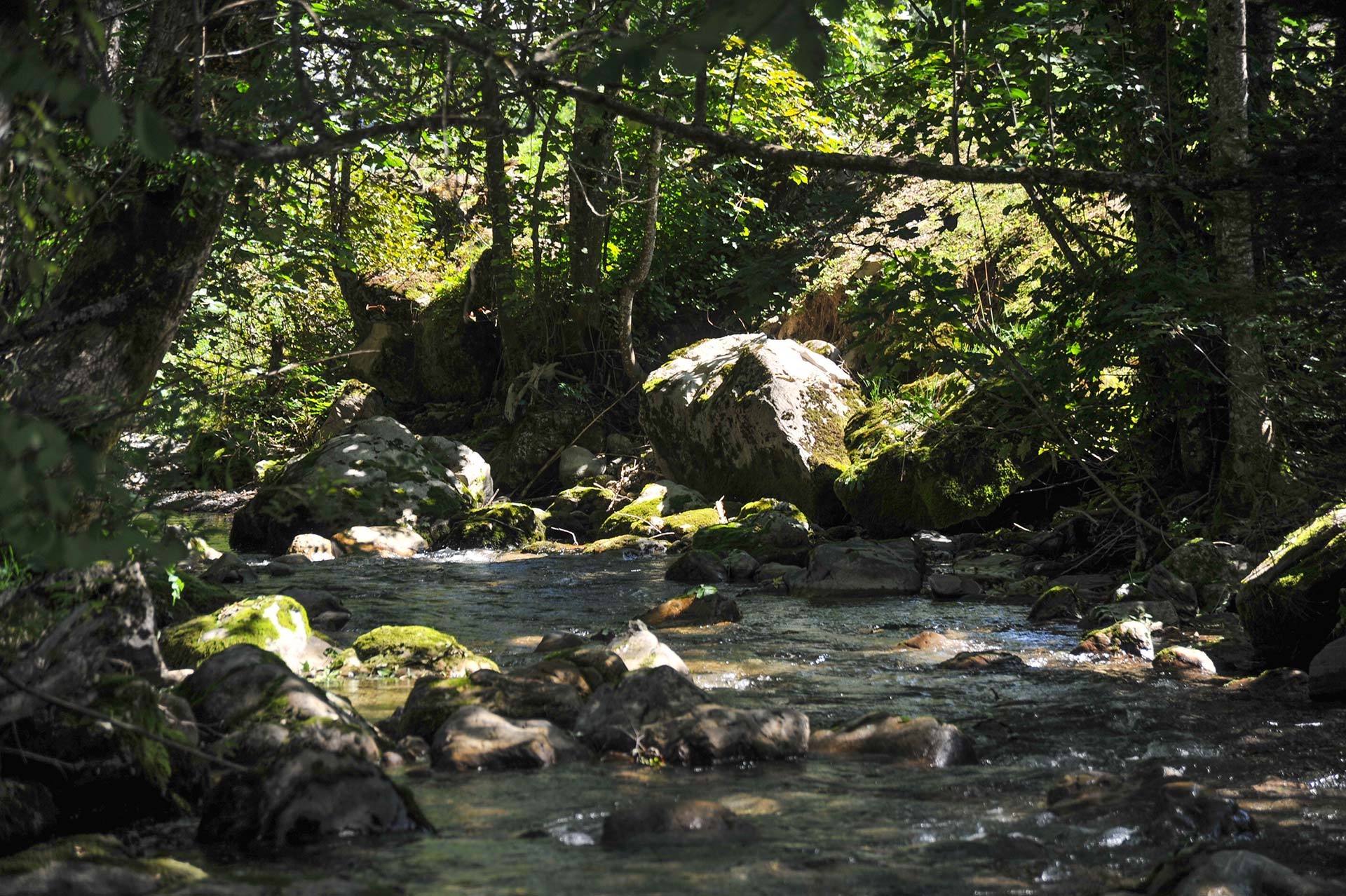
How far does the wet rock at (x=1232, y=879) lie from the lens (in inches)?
113

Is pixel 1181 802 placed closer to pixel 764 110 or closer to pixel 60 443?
pixel 60 443

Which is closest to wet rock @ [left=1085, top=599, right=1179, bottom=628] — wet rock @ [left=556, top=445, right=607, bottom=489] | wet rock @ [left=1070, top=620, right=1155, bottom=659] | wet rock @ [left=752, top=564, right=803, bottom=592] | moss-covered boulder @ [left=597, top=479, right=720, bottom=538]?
wet rock @ [left=1070, top=620, right=1155, bottom=659]

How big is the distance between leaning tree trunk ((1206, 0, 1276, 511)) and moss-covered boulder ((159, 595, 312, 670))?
17.6ft

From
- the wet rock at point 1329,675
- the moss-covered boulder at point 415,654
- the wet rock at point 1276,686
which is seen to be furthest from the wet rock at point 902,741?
the moss-covered boulder at point 415,654

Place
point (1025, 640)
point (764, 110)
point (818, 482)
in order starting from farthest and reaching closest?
point (764, 110), point (818, 482), point (1025, 640)

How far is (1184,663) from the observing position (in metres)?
6.08

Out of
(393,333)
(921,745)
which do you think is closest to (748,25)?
(921,745)

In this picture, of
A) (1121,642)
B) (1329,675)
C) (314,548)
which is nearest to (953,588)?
(1121,642)

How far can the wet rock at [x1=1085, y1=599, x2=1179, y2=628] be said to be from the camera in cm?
715

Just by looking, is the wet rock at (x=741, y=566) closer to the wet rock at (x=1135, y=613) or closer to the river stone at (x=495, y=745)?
the wet rock at (x=1135, y=613)

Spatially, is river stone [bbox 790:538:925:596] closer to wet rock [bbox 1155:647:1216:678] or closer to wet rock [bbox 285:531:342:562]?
wet rock [bbox 1155:647:1216:678]

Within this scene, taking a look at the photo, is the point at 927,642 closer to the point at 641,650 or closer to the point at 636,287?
the point at 641,650

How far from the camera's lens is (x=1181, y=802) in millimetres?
3639

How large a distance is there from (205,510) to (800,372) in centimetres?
953
